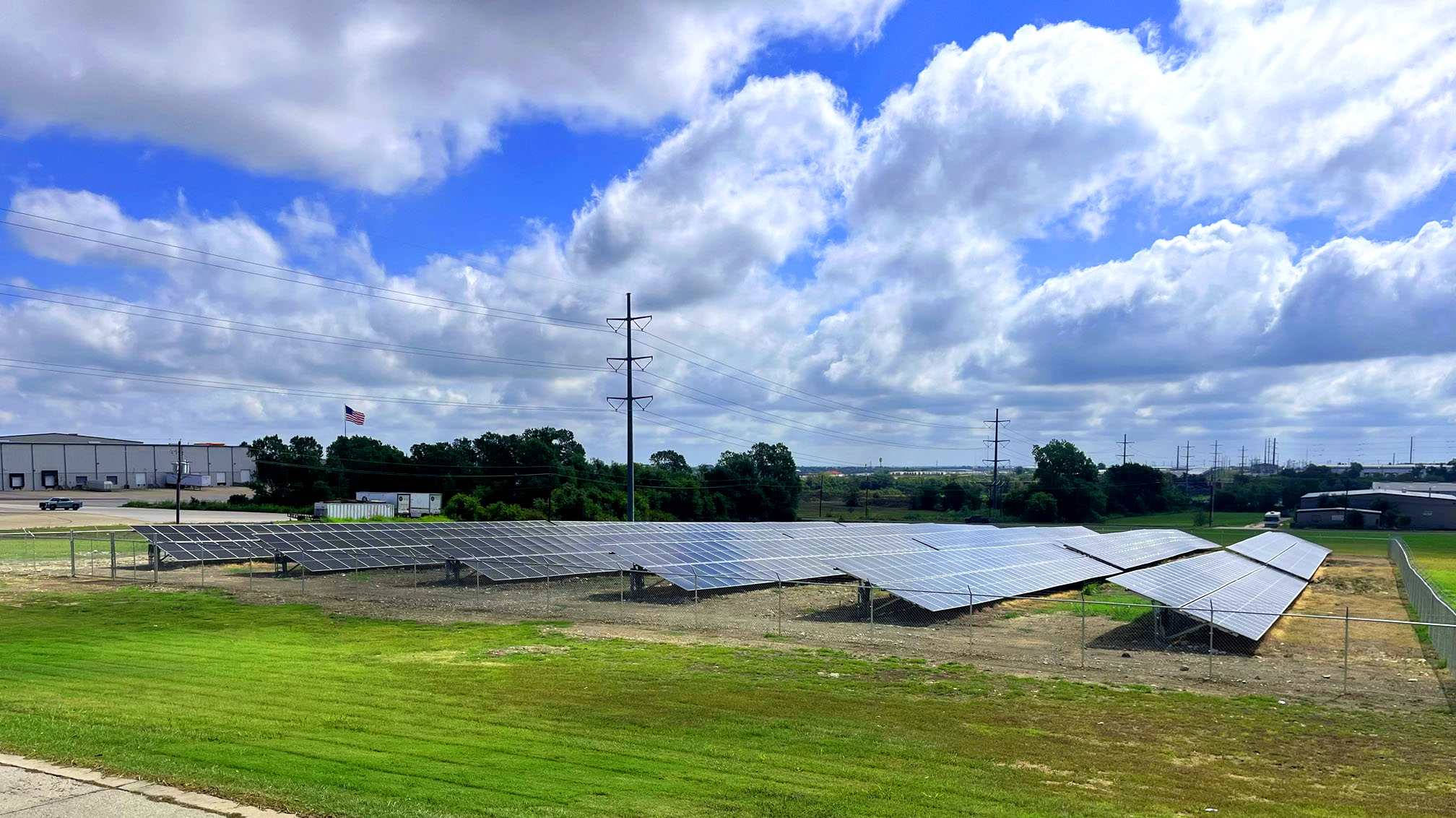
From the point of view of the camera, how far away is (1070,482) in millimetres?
125812

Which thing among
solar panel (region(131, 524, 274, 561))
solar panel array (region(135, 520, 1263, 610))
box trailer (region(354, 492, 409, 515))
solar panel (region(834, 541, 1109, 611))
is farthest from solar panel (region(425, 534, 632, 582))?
box trailer (region(354, 492, 409, 515))

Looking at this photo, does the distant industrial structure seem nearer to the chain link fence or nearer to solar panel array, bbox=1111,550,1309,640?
the chain link fence

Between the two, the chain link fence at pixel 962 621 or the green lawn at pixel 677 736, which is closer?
the green lawn at pixel 677 736

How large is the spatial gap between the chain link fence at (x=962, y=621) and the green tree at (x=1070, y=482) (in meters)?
76.5

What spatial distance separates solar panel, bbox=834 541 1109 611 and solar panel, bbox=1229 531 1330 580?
1096 cm

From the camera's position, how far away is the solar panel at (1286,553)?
5100 cm

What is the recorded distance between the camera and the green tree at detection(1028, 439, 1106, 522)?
403ft

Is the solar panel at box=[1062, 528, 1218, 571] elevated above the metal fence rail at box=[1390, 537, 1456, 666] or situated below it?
below

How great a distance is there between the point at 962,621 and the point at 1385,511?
4506 inches

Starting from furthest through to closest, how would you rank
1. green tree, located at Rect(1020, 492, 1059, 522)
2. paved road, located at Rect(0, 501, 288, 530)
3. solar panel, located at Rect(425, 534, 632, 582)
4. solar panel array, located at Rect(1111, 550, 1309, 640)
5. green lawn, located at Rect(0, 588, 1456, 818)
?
green tree, located at Rect(1020, 492, 1059, 522)
paved road, located at Rect(0, 501, 288, 530)
solar panel, located at Rect(425, 534, 632, 582)
solar panel array, located at Rect(1111, 550, 1309, 640)
green lawn, located at Rect(0, 588, 1456, 818)

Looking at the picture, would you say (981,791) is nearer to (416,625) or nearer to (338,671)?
(338,671)

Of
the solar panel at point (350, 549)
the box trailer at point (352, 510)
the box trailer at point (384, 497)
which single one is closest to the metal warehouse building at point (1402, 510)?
the box trailer at point (384, 497)

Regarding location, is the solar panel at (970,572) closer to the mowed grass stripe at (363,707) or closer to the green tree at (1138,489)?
the mowed grass stripe at (363,707)

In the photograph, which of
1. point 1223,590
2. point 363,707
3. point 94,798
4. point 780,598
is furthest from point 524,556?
point 94,798
